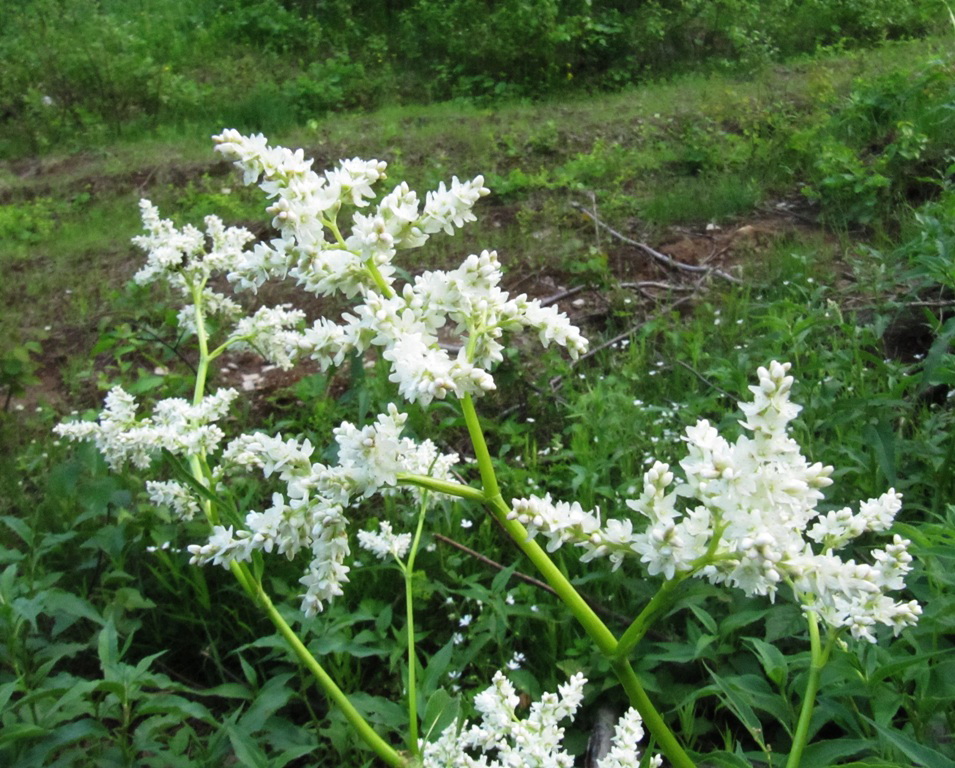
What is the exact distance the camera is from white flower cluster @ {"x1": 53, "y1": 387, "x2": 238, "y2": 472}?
2.17 meters

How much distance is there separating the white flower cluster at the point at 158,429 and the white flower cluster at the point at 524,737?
95 cm

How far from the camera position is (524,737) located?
147 cm

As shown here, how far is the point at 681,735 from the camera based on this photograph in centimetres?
203

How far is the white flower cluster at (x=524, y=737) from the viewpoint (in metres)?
1.46

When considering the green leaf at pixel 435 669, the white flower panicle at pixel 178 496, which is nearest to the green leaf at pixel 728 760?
the green leaf at pixel 435 669

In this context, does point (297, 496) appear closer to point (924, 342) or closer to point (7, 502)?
point (7, 502)

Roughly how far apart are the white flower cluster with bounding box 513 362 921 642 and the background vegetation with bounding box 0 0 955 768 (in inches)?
11.8

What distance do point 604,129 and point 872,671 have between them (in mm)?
6234

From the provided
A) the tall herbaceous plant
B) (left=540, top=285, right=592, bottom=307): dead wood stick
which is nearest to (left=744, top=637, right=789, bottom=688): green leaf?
the tall herbaceous plant

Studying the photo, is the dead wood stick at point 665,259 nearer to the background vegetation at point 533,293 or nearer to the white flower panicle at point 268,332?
the background vegetation at point 533,293

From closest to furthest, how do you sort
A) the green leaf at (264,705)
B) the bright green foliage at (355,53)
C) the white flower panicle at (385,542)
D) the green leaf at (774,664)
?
the green leaf at (774,664) → the green leaf at (264,705) → the white flower panicle at (385,542) → the bright green foliage at (355,53)

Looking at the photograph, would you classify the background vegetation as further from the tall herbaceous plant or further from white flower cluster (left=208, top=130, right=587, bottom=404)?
white flower cluster (left=208, top=130, right=587, bottom=404)

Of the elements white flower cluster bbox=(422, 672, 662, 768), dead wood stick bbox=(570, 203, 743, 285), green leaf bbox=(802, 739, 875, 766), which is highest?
green leaf bbox=(802, 739, 875, 766)

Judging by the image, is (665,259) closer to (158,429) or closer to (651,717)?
(158,429)
